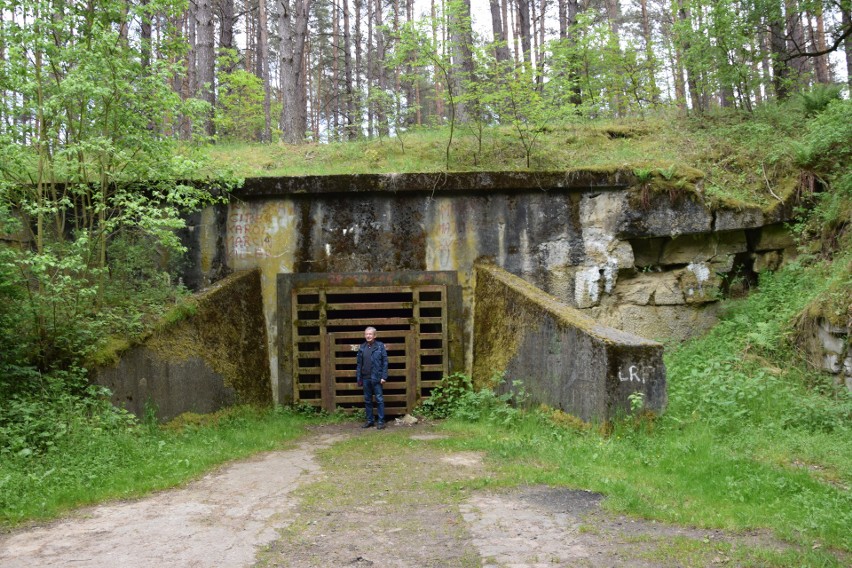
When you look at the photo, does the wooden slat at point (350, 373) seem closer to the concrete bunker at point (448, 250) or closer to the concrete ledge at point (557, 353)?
the concrete bunker at point (448, 250)

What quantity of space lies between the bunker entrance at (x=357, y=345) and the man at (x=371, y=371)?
650mm

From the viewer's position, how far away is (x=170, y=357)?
7742 millimetres

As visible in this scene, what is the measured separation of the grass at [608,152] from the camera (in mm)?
10672

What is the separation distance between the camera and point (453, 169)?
1134 cm

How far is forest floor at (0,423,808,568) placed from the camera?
153 inches

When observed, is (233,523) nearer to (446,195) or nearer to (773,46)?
(446,195)

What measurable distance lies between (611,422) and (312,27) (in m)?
26.1

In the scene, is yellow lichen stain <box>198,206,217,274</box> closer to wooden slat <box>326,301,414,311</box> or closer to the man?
wooden slat <box>326,301,414,311</box>

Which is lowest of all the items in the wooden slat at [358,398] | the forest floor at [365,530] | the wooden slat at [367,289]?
the wooden slat at [358,398]

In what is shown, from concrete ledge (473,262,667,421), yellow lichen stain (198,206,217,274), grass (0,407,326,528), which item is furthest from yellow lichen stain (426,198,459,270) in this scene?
grass (0,407,326,528)

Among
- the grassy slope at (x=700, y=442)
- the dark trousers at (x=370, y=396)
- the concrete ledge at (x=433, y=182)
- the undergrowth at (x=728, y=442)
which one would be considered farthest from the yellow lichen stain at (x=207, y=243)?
the undergrowth at (x=728, y=442)

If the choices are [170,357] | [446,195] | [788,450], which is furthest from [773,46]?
[170,357]

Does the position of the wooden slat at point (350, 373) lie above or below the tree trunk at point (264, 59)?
below

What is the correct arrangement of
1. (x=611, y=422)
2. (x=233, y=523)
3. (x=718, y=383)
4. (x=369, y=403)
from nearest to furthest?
(x=233, y=523), (x=611, y=422), (x=718, y=383), (x=369, y=403)
